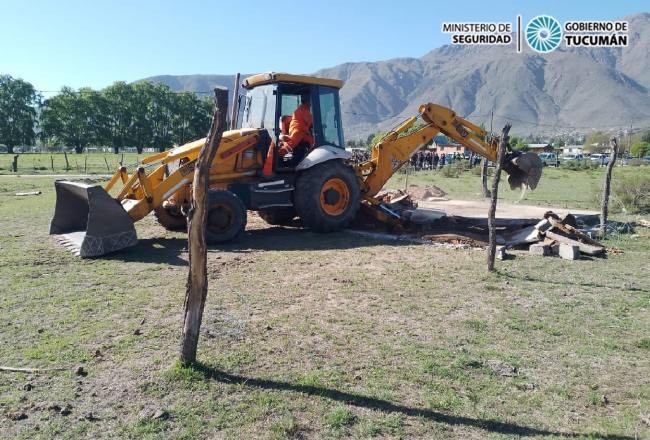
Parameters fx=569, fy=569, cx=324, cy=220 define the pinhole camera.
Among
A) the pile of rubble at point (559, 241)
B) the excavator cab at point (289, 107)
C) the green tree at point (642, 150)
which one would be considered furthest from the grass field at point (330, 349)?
the green tree at point (642, 150)

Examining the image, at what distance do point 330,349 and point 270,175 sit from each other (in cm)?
609

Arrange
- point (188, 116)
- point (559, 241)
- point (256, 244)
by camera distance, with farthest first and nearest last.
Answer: point (188, 116) < point (256, 244) < point (559, 241)

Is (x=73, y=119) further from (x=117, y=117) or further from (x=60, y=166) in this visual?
(x=60, y=166)

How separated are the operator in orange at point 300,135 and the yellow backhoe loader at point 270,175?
0.12 metres

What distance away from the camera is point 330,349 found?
511 centimetres

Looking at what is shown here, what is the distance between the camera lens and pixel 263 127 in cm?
1110

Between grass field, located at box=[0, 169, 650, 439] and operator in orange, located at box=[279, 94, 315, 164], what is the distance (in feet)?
9.75

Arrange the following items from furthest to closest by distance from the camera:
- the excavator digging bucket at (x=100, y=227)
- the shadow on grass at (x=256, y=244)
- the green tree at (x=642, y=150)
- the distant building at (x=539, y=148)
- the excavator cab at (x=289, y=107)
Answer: the green tree at (x=642, y=150), the distant building at (x=539, y=148), the excavator cab at (x=289, y=107), the shadow on grass at (x=256, y=244), the excavator digging bucket at (x=100, y=227)

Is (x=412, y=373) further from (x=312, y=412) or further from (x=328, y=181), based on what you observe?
(x=328, y=181)

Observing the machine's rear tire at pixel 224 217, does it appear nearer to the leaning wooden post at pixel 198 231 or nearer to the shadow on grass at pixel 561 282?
the shadow on grass at pixel 561 282

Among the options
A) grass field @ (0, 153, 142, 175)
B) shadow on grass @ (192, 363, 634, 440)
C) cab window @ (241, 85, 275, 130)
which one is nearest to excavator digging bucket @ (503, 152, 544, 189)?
cab window @ (241, 85, 275, 130)

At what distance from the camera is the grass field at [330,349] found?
389 cm

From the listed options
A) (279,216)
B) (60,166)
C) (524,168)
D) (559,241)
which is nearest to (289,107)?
(279,216)

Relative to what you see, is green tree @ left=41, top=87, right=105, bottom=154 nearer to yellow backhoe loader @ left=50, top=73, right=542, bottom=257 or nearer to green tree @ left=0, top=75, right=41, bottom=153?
green tree @ left=0, top=75, right=41, bottom=153
